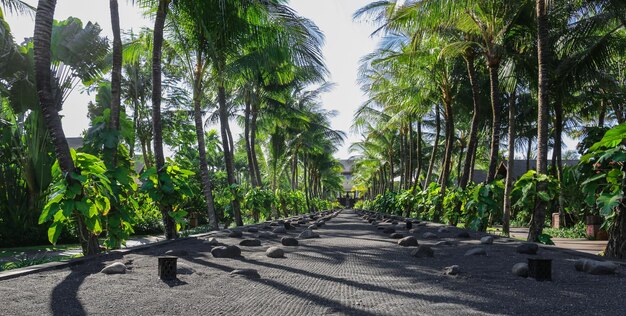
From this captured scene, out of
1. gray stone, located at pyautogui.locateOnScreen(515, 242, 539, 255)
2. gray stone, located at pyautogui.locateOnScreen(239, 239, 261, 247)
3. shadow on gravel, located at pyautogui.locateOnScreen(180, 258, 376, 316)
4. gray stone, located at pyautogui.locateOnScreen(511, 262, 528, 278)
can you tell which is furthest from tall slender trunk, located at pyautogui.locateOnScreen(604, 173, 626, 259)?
gray stone, located at pyautogui.locateOnScreen(239, 239, 261, 247)

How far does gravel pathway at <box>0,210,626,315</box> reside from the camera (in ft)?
10.3

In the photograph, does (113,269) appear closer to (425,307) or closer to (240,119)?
(425,307)

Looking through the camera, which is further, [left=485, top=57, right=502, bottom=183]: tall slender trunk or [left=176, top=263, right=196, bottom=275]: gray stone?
[left=485, top=57, right=502, bottom=183]: tall slender trunk

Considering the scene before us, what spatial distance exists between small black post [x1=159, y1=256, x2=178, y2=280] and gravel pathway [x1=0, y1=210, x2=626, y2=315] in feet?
0.27

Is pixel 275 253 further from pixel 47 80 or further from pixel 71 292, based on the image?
pixel 47 80

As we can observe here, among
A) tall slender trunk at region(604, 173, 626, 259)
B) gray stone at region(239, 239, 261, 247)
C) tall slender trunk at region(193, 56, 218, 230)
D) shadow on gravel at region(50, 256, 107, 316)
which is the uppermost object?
tall slender trunk at region(193, 56, 218, 230)

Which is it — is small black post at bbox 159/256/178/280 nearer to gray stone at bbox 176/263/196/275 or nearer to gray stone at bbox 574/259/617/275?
gray stone at bbox 176/263/196/275

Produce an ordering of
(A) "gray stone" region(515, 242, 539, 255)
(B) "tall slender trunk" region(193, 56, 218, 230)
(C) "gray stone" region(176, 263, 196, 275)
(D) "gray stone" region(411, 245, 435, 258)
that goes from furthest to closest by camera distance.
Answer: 1. (B) "tall slender trunk" region(193, 56, 218, 230)
2. (A) "gray stone" region(515, 242, 539, 255)
3. (D) "gray stone" region(411, 245, 435, 258)
4. (C) "gray stone" region(176, 263, 196, 275)

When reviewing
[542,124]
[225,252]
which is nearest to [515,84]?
[542,124]

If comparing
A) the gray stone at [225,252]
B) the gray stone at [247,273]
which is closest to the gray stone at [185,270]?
the gray stone at [247,273]

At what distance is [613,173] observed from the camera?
5.45 meters

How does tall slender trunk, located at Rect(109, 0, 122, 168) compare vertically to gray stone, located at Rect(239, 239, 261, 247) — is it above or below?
above

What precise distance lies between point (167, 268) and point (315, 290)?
4.47ft

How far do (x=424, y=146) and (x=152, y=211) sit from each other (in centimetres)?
2390
